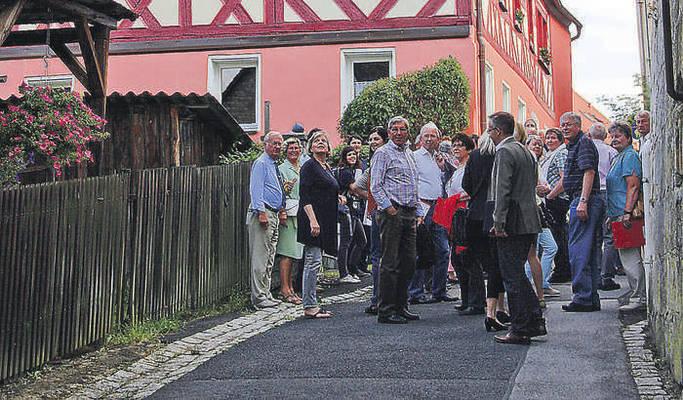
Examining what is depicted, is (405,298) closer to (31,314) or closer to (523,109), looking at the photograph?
(31,314)

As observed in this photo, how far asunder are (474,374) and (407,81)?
12.2 m

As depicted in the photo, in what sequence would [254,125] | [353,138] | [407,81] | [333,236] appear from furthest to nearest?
[254,125]
[407,81]
[353,138]
[333,236]

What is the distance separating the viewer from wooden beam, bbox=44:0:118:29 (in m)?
11.7

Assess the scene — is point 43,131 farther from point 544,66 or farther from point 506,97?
point 544,66

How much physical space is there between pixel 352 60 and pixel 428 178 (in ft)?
32.6

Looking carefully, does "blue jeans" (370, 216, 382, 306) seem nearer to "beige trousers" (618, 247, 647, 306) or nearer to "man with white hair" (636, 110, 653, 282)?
"beige trousers" (618, 247, 647, 306)

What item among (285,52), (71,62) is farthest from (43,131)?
(285,52)

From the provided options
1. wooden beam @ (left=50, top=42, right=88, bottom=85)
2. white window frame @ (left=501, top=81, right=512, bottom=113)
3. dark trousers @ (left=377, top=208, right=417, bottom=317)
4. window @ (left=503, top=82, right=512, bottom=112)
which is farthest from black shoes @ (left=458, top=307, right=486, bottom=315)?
window @ (left=503, top=82, right=512, bottom=112)

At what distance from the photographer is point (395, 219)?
30.8 feet

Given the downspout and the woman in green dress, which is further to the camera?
the downspout

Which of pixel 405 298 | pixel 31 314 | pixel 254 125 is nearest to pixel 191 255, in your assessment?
pixel 405 298

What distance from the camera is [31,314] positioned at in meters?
7.31

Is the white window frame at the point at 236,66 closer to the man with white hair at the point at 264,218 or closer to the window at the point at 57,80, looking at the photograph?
the window at the point at 57,80

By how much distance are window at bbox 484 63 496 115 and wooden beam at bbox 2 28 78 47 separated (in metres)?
10.2
